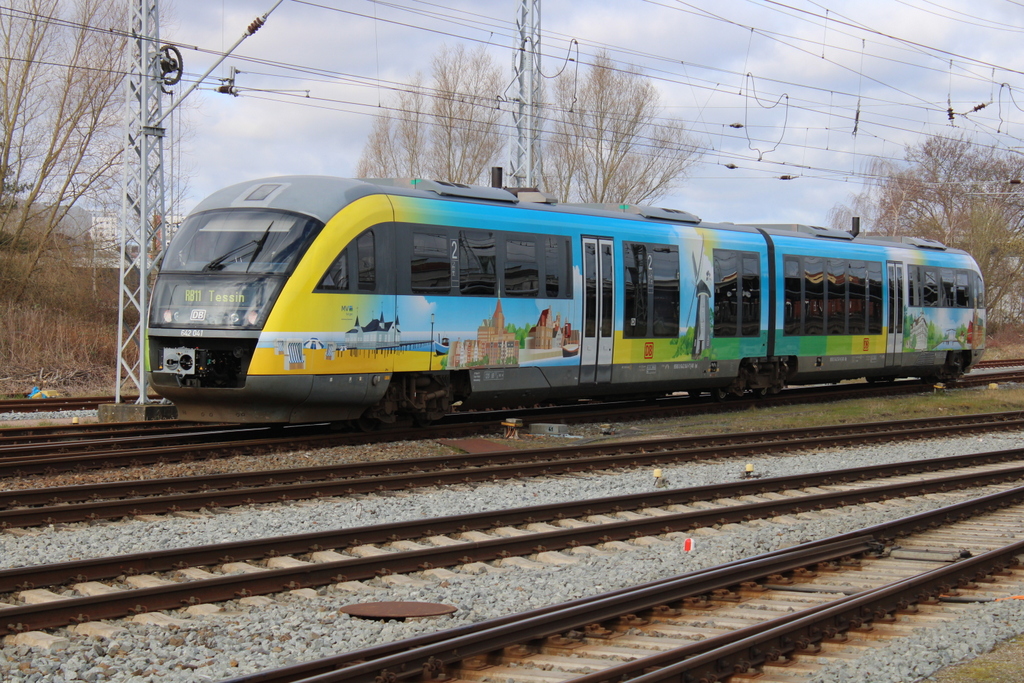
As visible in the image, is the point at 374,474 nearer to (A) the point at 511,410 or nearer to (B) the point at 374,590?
(B) the point at 374,590

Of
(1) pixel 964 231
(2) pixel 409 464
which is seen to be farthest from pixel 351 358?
(1) pixel 964 231

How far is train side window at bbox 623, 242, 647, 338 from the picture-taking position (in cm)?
1645

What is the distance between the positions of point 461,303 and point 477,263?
0.66m

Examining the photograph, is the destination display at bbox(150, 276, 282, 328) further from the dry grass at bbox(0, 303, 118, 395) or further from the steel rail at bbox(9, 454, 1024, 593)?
the dry grass at bbox(0, 303, 118, 395)

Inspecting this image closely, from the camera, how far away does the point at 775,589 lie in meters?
6.93

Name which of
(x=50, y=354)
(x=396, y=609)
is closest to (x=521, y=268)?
(x=396, y=609)

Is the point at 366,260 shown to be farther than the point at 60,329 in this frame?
No

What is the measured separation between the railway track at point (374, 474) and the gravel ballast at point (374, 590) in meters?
0.26

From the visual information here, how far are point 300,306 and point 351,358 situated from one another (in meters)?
1.01

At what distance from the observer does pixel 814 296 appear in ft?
66.8

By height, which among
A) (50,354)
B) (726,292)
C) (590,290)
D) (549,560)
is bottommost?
(549,560)

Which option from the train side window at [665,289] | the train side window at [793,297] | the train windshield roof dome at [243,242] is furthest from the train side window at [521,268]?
the train side window at [793,297]

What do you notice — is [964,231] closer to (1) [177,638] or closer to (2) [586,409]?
(2) [586,409]

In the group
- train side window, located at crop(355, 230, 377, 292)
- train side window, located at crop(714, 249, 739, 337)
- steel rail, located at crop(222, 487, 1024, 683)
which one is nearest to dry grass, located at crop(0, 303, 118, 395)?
train side window, located at crop(355, 230, 377, 292)
